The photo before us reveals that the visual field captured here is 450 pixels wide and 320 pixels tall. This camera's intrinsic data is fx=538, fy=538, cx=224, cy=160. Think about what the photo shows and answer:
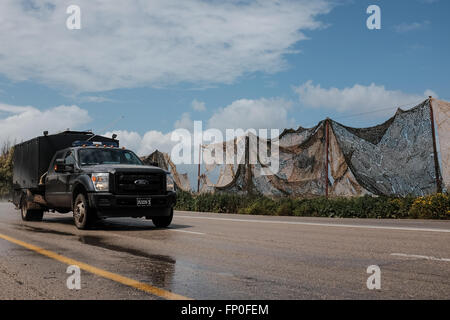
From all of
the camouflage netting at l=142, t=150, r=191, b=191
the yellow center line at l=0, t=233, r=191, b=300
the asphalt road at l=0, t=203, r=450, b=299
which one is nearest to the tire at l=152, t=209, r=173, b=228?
the asphalt road at l=0, t=203, r=450, b=299

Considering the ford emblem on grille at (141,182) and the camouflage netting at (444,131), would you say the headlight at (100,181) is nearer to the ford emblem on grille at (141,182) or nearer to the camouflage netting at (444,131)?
the ford emblem on grille at (141,182)

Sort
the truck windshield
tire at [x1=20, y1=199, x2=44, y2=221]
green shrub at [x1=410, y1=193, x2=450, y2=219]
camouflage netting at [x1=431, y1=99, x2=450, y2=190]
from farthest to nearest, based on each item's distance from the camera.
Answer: tire at [x1=20, y1=199, x2=44, y2=221], camouflage netting at [x1=431, y1=99, x2=450, y2=190], green shrub at [x1=410, y1=193, x2=450, y2=219], the truck windshield

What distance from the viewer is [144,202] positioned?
1185cm

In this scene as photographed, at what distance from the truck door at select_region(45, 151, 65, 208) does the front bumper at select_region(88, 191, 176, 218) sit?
2.03 m

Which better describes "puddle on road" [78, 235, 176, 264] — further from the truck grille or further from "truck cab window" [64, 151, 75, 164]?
"truck cab window" [64, 151, 75, 164]

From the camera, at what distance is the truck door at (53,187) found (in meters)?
13.6

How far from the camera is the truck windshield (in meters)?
13.1

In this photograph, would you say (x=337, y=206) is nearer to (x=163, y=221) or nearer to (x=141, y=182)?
(x=163, y=221)

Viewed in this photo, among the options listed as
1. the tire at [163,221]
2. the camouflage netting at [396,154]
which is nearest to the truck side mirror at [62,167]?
the tire at [163,221]

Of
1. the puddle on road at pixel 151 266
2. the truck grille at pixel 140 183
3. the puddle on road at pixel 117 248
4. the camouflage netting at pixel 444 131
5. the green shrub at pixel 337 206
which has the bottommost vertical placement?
the puddle on road at pixel 117 248

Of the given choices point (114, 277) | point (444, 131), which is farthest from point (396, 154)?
point (114, 277)

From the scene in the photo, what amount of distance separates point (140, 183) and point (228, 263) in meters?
5.48
